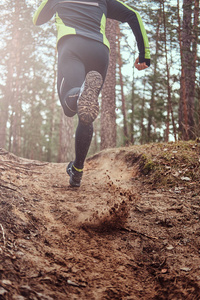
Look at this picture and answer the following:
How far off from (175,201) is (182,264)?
105 cm

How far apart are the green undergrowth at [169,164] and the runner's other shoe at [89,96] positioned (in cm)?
142

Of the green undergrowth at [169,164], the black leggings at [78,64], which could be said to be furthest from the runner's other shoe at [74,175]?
the green undergrowth at [169,164]

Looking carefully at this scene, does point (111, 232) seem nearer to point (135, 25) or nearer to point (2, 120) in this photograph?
point (135, 25)

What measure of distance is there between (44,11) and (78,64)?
3.29 ft

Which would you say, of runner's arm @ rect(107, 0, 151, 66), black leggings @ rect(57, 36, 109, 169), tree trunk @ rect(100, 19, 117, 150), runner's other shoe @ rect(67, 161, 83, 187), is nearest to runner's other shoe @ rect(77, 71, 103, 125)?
black leggings @ rect(57, 36, 109, 169)

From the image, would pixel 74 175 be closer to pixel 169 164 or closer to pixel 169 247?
pixel 169 164

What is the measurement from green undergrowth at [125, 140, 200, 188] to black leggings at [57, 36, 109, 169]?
1.16 m

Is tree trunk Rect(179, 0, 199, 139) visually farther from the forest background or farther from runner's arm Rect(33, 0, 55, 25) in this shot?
runner's arm Rect(33, 0, 55, 25)

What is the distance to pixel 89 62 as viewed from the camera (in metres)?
3.02

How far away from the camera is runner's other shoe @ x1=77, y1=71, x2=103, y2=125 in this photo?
2.54 m

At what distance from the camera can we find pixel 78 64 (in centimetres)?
294

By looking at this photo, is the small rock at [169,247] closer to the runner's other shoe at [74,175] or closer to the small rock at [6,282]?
the small rock at [6,282]

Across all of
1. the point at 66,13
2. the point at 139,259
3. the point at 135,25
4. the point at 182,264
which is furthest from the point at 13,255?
the point at 135,25

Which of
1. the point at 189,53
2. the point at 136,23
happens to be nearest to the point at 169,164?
the point at 136,23
